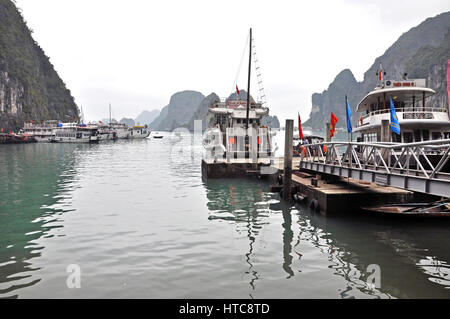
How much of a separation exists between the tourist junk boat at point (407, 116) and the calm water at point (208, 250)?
30.4 ft

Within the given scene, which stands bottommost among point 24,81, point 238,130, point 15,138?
point 238,130

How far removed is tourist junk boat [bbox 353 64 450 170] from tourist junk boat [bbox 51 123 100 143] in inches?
3592

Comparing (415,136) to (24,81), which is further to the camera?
(24,81)

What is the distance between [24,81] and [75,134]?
49.4 m

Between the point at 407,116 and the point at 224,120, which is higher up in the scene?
the point at 224,120

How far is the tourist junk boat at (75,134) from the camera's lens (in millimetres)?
102125

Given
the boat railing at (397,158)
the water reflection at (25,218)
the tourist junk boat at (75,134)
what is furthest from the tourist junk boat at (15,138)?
the boat railing at (397,158)

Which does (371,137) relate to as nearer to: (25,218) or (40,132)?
(25,218)

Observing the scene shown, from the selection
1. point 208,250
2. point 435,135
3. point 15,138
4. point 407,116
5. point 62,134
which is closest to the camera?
point 208,250

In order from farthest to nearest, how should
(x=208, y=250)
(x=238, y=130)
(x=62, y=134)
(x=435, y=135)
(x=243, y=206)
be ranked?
1. (x=62, y=134)
2. (x=238, y=130)
3. (x=435, y=135)
4. (x=243, y=206)
5. (x=208, y=250)

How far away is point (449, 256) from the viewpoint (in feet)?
35.3

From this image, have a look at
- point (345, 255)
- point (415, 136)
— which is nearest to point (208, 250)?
point (345, 255)

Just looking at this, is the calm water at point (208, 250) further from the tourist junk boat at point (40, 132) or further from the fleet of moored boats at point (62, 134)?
the tourist junk boat at point (40, 132)

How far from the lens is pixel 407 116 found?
2169 cm
